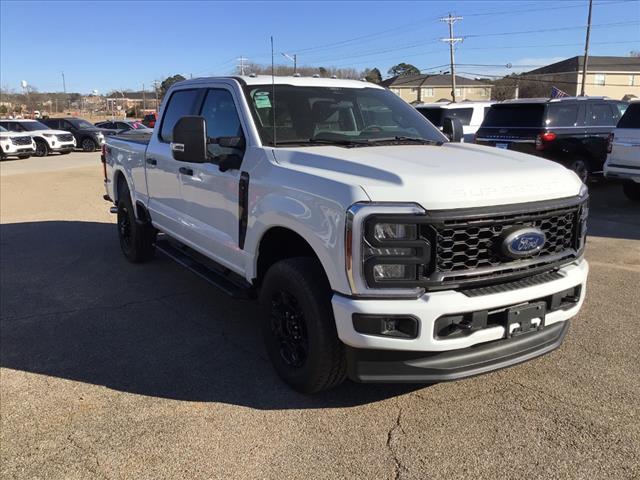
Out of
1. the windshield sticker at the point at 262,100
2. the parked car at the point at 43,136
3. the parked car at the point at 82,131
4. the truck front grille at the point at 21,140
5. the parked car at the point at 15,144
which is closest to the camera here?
the windshield sticker at the point at 262,100

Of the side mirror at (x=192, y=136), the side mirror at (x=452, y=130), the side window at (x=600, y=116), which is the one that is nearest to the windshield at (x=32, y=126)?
the side window at (x=600, y=116)

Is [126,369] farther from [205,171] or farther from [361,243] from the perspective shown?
[361,243]

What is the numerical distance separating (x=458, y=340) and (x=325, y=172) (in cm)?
118

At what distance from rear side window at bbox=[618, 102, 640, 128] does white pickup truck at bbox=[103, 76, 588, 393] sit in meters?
6.93

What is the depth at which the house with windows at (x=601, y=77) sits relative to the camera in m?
63.2

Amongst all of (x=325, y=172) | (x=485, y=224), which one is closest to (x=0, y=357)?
(x=325, y=172)

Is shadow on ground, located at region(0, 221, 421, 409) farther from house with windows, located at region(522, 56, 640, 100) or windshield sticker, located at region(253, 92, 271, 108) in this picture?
house with windows, located at region(522, 56, 640, 100)

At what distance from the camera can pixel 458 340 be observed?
285cm

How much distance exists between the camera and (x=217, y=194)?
4238mm

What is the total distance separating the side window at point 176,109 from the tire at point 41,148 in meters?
21.9

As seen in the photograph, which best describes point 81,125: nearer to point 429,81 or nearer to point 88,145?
point 88,145

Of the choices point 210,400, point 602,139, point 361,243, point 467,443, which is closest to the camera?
point 361,243

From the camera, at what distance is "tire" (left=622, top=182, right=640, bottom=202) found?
35.2ft

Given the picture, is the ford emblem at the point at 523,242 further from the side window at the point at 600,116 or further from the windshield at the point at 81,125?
the windshield at the point at 81,125
